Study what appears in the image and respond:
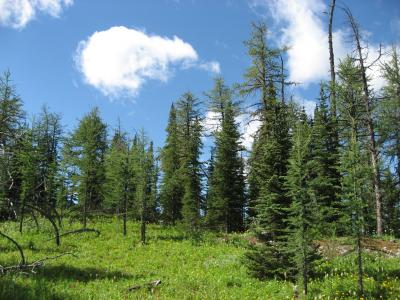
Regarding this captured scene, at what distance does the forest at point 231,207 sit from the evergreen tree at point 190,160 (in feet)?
0.42

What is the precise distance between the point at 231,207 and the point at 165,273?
1855cm

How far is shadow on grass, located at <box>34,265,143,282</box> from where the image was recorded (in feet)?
53.9

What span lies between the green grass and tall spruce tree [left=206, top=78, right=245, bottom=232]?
7.12 meters

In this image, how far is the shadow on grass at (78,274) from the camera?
16419mm

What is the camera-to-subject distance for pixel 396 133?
1335 inches

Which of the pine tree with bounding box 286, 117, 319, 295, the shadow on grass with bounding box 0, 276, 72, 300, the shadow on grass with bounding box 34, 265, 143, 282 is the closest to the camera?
the shadow on grass with bounding box 0, 276, 72, 300

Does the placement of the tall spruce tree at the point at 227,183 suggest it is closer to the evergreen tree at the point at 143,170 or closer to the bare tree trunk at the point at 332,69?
the evergreen tree at the point at 143,170

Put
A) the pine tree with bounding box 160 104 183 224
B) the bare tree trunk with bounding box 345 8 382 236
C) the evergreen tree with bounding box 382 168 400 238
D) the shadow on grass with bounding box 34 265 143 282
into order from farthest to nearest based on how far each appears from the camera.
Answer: the pine tree with bounding box 160 104 183 224, the evergreen tree with bounding box 382 168 400 238, the bare tree trunk with bounding box 345 8 382 236, the shadow on grass with bounding box 34 265 143 282

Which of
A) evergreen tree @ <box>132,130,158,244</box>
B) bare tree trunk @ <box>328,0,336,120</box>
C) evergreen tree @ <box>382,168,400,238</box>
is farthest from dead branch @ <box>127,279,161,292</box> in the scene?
evergreen tree @ <box>382,168,400,238</box>

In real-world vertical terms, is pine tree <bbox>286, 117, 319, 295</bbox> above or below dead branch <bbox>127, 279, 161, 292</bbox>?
above

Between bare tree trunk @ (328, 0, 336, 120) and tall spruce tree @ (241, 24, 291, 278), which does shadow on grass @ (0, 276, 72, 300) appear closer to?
tall spruce tree @ (241, 24, 291, 278)

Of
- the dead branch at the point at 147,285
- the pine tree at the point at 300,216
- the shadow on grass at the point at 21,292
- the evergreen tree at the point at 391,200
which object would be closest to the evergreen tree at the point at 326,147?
the evergreen tree at the point at 391,200

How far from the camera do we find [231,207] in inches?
1467

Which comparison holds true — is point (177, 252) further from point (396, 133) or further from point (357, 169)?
point (396, 133)
